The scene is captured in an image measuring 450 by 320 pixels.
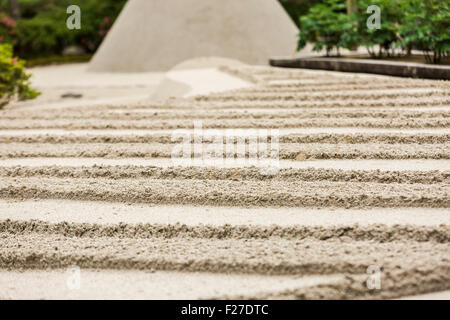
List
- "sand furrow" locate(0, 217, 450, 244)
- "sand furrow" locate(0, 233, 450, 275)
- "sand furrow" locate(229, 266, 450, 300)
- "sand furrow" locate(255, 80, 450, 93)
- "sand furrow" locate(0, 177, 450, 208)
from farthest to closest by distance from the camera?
"sand furrow" locate(255, 80, 450, 93) → "sand furrow" locate(0, 177, 450, 208) → "sand furrow" locate(0, 217, 450, 244) → "sand furrow" locate(0, 233, 450, 275) → "sand furrow" locate(229, 266, 450, 300)

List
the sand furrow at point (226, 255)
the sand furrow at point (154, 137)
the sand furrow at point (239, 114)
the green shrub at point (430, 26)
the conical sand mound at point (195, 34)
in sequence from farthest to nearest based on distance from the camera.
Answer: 1. the conical sand mound at point (195, 34)
2. the green shrub at point (430, 26)
3. the sand furrow at point (239, 114)
4. the sand furrow at point (154, 137)
5. the sand furrow at point (226, 255)

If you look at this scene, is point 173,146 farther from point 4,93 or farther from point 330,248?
point 4,93

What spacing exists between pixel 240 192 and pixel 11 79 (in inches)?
211

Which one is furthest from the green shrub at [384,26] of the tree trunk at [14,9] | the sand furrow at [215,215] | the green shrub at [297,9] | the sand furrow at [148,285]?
the tree trunk at [14,9]

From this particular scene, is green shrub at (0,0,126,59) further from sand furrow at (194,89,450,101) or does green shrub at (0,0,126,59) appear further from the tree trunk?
sand furrow at (194,89,450,101)

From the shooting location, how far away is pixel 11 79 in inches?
285

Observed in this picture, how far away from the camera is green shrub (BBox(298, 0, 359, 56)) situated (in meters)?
6.51

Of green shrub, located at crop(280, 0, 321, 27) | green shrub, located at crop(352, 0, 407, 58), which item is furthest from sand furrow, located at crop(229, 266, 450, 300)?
green shrub, located at crop(280, 0, 321, 27)

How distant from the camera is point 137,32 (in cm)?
1084

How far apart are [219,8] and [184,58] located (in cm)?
121

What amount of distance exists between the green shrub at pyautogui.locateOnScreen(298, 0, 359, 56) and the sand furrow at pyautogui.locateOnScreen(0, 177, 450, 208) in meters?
3.93

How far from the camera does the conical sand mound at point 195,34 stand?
416 inches

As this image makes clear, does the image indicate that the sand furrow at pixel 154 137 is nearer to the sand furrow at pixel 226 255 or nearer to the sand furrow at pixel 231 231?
the sand furrow at pixel 231 231

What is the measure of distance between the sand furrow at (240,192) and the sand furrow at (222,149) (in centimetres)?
42
